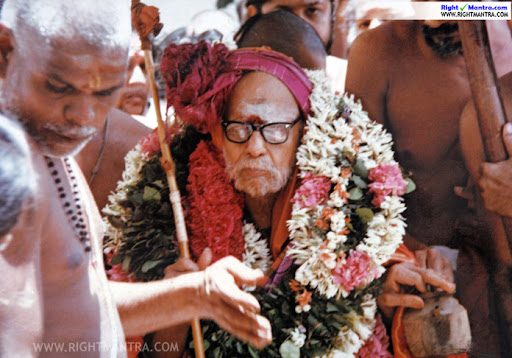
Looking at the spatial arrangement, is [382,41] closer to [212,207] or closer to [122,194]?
[212,207]

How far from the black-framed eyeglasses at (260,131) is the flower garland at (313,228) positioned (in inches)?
3.2

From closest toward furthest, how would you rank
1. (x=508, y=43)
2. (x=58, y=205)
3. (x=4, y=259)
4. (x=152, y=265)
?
(x=4, y=259), (x=58, y=205), (x=152, y=265), (x=508, y=43)

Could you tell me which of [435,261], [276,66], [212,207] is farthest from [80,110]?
[435,261]

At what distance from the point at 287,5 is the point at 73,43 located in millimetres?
946

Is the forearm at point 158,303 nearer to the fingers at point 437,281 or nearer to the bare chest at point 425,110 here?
the fingers at point 437,281

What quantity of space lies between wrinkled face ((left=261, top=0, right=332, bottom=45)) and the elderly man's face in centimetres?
25

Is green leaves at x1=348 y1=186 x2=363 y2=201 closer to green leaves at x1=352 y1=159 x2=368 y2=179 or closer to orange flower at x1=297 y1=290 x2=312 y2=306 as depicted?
green leaves at x1=352 y1=159 x2=368 y2=179

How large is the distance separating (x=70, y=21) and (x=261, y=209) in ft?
3.38

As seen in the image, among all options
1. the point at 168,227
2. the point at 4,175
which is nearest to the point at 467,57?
the point at 168,227

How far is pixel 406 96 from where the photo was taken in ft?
6.13

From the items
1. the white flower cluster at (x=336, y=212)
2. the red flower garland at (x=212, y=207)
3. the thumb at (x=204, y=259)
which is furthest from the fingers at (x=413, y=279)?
the thumb at (x=204, y=259)

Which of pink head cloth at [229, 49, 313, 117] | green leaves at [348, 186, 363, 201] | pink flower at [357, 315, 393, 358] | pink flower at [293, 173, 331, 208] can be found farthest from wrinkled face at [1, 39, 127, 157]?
pink flower at [357, 315, 393, 358]

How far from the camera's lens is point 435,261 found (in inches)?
72.3

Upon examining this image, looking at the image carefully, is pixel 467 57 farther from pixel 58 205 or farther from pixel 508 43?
pixel 58 205
